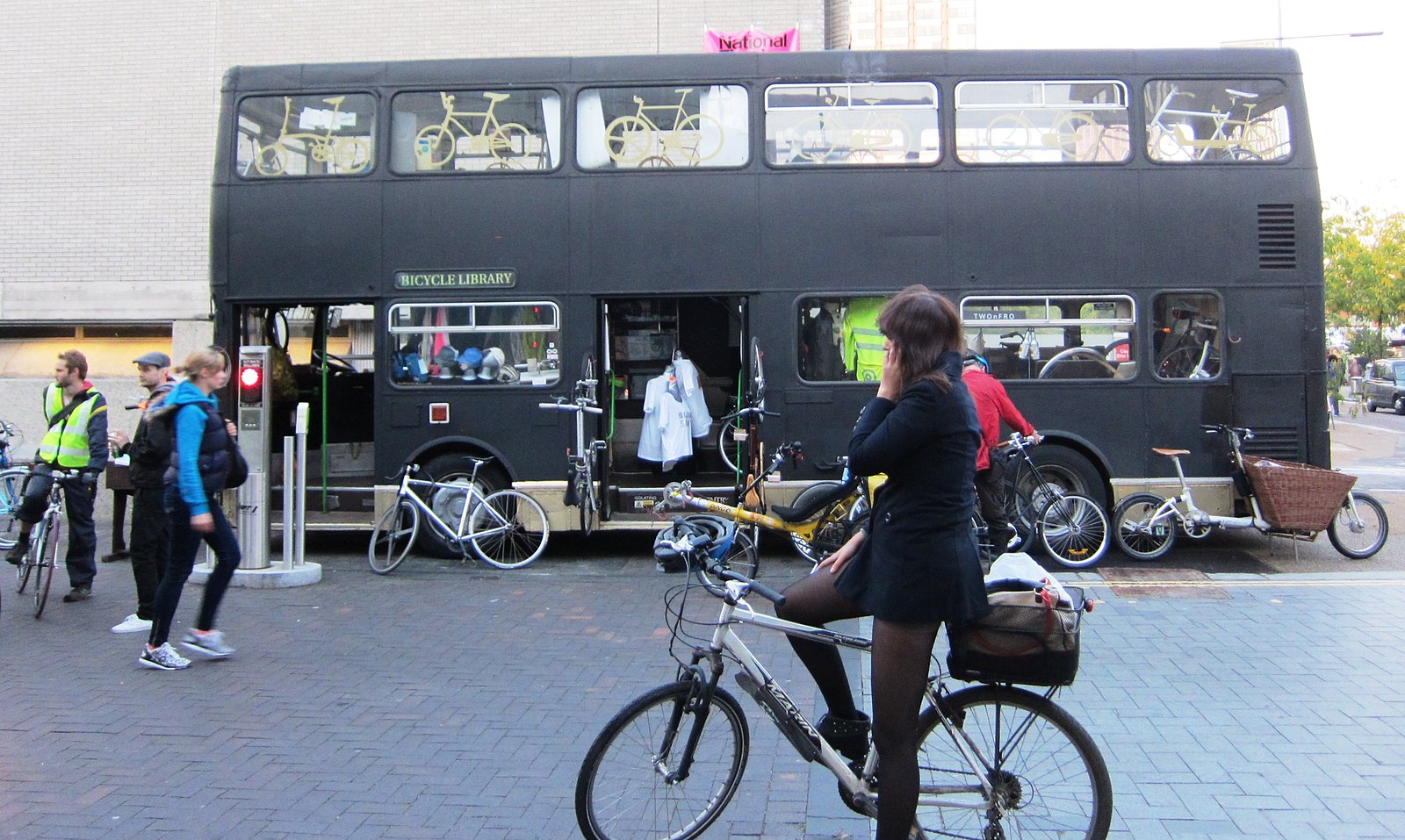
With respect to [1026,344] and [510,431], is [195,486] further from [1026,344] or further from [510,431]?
[1026,344]

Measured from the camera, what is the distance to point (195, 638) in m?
6.62

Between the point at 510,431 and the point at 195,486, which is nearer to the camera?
the point at 195,486

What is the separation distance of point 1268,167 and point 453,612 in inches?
299

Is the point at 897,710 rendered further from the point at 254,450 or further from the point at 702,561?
the point at 254,450

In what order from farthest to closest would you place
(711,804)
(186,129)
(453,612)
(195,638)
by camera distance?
(186,129)
(453,612)
(195,638)
(711,804)

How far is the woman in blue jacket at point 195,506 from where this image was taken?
6395 mm

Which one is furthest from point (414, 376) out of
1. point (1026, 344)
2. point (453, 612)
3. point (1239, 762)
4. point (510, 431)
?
point (1239, 762)

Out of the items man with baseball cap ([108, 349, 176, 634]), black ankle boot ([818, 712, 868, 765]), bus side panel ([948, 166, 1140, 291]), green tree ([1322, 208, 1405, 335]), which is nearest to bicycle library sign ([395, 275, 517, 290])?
man with baseball cap ([108, 349, 176, 634])

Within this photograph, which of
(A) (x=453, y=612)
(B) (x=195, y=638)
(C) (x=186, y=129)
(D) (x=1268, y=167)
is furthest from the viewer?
(C) (x=186, y=129)

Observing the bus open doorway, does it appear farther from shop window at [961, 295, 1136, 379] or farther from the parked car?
the parked car

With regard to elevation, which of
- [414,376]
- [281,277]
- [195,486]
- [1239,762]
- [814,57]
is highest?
[814,57]

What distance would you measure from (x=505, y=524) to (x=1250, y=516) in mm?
6286

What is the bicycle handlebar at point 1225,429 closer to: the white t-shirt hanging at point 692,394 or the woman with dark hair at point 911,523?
the white t-shirt hanging at point 692,394

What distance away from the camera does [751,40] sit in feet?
46.6
